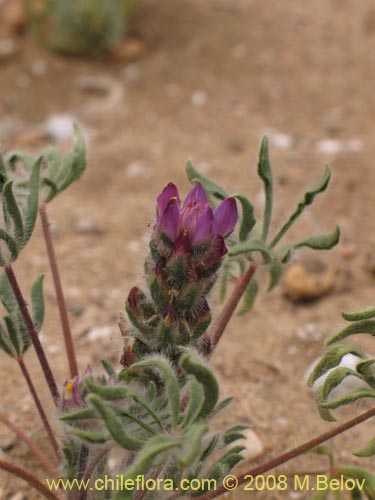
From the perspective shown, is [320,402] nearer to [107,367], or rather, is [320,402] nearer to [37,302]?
[107,367]

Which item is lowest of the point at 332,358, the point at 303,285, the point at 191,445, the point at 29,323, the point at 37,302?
the point at 191,445

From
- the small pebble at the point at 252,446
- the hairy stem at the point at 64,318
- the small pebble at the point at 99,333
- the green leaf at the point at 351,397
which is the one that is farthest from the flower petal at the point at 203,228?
the small pebble at the point at 99,333

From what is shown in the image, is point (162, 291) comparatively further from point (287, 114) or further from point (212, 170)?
point (287, 114)

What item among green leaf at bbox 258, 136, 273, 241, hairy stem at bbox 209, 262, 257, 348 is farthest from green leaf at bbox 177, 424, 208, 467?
green leaf at bbox 258, 136, 273, 241

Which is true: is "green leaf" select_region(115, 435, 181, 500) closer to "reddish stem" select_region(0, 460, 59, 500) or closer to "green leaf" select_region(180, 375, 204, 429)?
"green leaf" select_region(180, 375, 204, 429)

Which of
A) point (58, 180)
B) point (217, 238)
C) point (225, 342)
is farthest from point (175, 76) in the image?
point (217, 238)

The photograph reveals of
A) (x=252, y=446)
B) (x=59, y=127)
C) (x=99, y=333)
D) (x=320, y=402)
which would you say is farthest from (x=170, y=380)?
(x=59, y=127)
